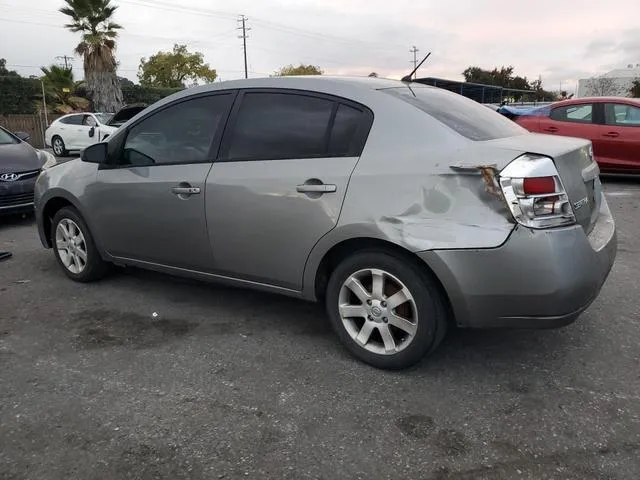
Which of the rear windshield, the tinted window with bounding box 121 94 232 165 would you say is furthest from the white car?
the rear windshield

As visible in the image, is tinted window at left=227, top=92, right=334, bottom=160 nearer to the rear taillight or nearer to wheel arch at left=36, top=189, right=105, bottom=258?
the rear taillight

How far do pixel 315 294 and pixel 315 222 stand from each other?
0.47 metres

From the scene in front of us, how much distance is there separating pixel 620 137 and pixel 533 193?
8.18 metres

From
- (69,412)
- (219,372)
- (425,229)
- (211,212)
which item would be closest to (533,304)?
(425,229)

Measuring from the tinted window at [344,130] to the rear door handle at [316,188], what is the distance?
0.20 meters

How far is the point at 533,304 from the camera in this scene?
2807mm

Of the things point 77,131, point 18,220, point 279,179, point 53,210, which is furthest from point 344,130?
point 77,131

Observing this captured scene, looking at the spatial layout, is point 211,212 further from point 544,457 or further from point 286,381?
point 544,457

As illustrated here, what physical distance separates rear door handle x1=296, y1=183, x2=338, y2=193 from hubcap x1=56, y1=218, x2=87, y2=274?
230 cm

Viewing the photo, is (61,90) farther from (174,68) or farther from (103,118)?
(174,68)

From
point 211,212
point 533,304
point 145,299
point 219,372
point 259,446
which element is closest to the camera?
point 259,446

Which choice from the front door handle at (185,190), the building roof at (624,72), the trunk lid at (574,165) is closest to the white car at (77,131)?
the front door handle at (185,190)

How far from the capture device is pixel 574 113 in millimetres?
10211

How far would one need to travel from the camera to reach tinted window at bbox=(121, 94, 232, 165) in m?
3.86
